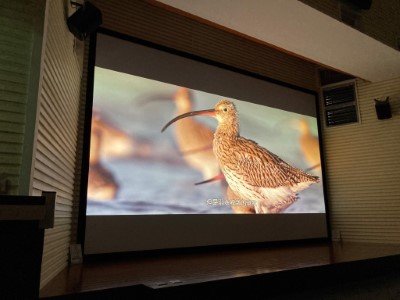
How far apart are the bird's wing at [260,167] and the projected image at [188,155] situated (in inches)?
0.5

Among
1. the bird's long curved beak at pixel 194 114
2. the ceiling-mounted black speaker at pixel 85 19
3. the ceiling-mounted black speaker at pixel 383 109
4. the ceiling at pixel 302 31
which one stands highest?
the ceiling at pixel 302 31

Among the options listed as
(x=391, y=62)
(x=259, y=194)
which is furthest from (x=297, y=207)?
(x=391, y=62)

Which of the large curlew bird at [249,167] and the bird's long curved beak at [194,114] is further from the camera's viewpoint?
the large curlew bird at [249,167]

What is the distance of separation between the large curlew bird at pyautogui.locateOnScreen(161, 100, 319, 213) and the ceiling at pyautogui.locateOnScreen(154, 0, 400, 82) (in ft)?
3.02

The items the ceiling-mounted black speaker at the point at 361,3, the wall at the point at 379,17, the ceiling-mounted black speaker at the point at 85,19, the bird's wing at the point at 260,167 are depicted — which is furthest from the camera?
the bird's wing at the point at 260,167

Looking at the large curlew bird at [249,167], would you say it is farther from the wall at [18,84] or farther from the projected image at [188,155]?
the wall at [18,84]

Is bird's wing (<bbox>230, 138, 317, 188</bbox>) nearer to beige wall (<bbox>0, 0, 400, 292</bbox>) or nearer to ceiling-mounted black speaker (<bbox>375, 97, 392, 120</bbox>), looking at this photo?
beige wall (<bbox>0, 0, 400, 292</bbox>)

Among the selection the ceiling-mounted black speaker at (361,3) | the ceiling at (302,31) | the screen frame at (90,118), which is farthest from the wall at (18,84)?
the ceiling-mounted black speaker at (361,3)

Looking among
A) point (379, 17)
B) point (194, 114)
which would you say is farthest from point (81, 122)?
point (379, 17)

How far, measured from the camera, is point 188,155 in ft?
11.5

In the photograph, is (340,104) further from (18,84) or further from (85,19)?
(18,84)

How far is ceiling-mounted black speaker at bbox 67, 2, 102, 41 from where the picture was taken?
6.93ft

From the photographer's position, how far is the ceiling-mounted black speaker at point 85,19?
6.93 feet

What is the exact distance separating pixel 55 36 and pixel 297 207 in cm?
358
